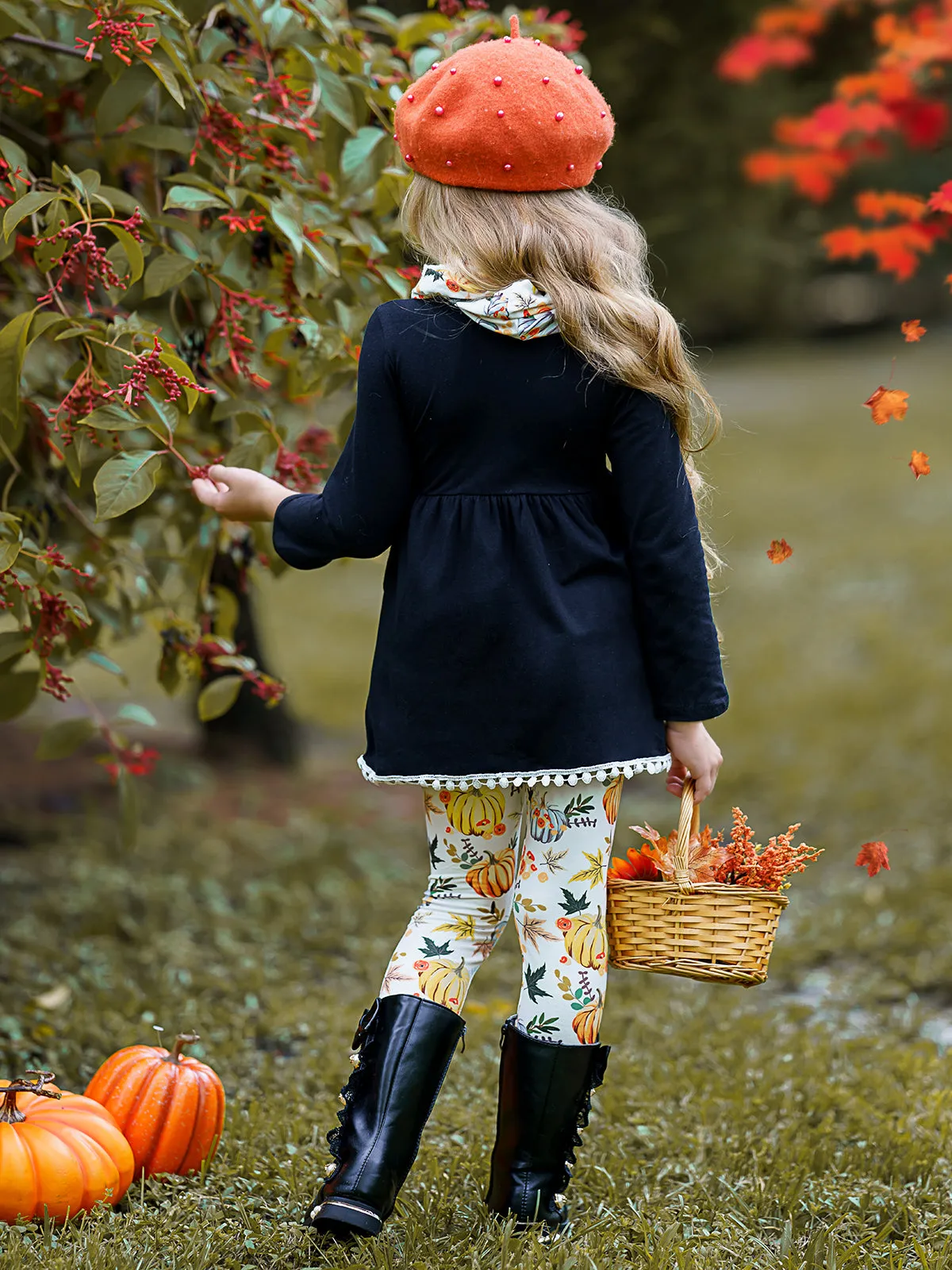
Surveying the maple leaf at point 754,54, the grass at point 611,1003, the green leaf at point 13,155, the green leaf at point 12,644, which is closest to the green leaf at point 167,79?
the green leaf at point 13,155

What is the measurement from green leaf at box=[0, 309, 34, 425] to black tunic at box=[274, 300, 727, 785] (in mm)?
450

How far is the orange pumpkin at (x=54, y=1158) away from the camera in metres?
1.92

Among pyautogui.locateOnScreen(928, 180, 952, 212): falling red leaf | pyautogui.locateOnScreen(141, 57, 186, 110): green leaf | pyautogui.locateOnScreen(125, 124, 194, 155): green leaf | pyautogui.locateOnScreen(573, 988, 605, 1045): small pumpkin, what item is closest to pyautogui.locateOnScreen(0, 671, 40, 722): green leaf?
pyautogui.locateOnScreen(125, 124, 194, 155): green leaf

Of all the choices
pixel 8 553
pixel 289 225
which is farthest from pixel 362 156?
pixel 8 553

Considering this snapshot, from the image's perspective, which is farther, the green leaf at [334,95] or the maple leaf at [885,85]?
the maple leaf at [885,85]

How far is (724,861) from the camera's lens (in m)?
1.97

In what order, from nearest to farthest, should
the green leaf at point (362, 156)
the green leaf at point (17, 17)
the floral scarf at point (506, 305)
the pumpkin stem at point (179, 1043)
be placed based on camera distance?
the floral scarf at point (506, 305)
the green leaf at point (17, 17)
the pumpkin stem at point (179, 1043)
the green leaf at point (362, 156)

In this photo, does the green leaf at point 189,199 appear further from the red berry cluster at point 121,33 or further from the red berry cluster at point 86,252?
the red berry cluster at point 121,33

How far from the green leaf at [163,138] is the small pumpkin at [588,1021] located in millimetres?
1445

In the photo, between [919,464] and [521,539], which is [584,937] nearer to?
[521,539]

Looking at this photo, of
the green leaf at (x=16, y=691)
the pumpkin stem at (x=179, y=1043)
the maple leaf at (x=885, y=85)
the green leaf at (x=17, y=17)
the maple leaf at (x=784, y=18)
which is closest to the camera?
the green leaf at (x=17, y=17)

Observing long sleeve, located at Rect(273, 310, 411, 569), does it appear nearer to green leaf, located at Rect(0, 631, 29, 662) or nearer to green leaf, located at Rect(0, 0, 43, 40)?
green leaf, located at Rect(0, 631, 29, 662)

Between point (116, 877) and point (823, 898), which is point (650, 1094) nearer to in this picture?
point (823, 898)

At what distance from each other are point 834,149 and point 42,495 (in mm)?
4493
